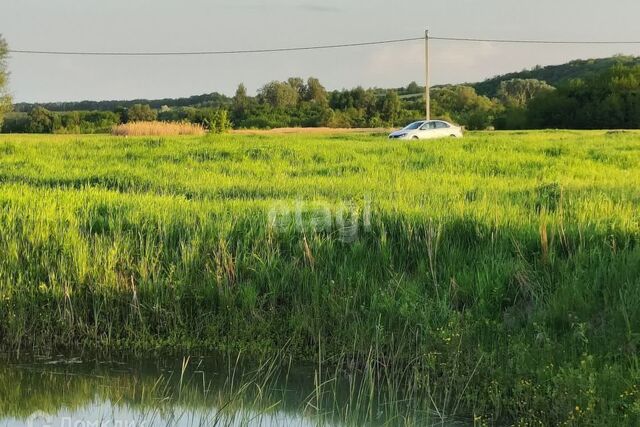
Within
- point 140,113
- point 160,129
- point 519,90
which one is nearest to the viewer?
point 160,129

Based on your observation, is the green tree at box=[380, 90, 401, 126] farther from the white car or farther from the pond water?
the pond water

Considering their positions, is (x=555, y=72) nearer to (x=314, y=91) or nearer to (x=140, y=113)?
(x=314, y=91)

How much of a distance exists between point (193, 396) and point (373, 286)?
6.14 feet

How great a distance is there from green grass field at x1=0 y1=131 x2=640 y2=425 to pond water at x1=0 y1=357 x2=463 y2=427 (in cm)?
26

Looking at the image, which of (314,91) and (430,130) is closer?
(430,130)

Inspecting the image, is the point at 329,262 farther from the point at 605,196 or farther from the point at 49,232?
the point at 605,196

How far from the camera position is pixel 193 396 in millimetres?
5125

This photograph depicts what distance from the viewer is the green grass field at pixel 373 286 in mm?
5035

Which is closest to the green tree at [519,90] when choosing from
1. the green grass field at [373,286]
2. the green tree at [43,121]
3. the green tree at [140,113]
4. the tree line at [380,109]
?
the tree line at [380,109]

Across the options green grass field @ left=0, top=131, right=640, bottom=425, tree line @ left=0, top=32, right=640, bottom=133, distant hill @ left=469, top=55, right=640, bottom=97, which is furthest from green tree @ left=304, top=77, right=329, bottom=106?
green grass field @ left=0, top=131, right=640, bottom=425

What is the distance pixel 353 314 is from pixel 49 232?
3.45m

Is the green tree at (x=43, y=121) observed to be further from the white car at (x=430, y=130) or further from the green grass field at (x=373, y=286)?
the green grass field at (x=373, y=286)

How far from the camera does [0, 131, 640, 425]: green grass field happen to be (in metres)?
5.04

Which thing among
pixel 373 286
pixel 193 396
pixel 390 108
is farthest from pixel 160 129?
pixel 390 108
